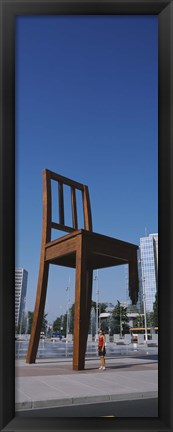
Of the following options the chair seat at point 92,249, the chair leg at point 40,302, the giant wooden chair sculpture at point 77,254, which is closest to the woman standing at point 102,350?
the giant wooden chair sculpture at point 77,254

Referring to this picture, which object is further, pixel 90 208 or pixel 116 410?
pixel 90 208

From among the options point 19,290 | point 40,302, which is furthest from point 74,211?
point 19,290

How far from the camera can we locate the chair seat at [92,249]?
961 cm

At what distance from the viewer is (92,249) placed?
9.69 metres

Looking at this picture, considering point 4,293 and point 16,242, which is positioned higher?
point 16,242

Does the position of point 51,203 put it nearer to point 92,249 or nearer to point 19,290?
point 92,249

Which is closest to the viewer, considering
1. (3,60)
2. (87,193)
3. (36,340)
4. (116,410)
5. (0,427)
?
(0,427)

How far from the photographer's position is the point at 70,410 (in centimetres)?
548

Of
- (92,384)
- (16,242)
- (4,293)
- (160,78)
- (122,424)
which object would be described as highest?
(160,78)

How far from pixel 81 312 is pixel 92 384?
2.13 m

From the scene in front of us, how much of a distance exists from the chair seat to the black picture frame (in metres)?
5.59

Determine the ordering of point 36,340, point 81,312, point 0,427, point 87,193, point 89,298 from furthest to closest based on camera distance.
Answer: point 89,298 < point 87,193 < point 36,340 < point 81,312 < point 0,427

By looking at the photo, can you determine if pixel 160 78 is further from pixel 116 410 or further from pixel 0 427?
pixel 116 410

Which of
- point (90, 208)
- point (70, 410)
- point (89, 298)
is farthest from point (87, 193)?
point (70, 410)
